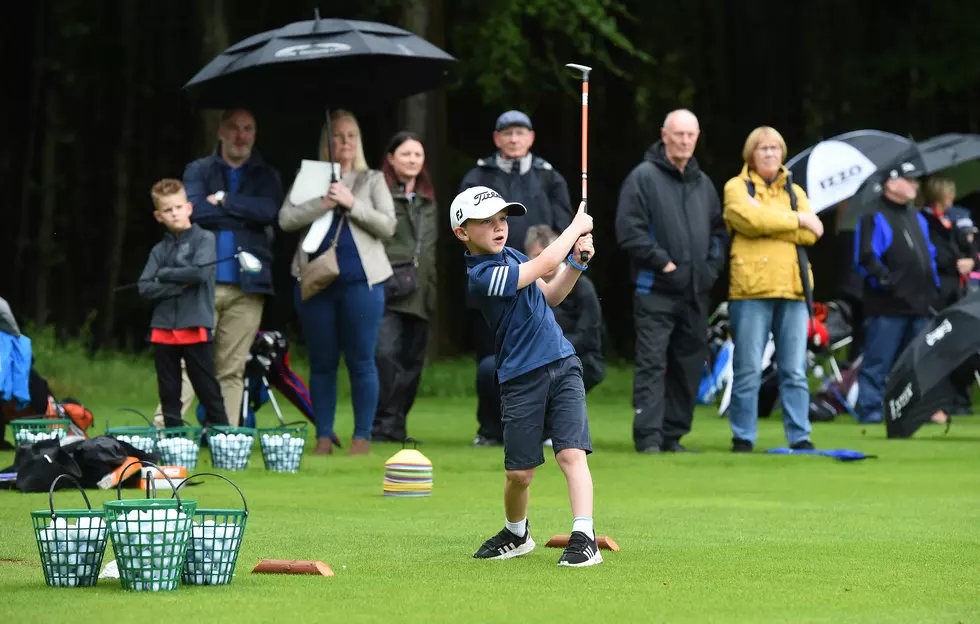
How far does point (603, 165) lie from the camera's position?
2452 cm

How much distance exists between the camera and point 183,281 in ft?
36.1

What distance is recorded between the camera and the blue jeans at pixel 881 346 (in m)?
15.0

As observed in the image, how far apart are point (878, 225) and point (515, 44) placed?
17.5ft

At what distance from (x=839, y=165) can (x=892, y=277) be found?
138 cm

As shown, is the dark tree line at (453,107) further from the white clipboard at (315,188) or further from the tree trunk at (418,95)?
the white clipboard at (315,188)

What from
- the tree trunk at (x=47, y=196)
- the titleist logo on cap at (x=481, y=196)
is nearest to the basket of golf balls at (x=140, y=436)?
the titleist logo on cap at (x=481, y=196)

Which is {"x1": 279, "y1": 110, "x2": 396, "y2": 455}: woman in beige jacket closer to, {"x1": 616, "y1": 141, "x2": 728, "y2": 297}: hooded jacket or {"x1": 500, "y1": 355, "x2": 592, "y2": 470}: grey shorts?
{"x1": 616, "y1": 141, "x2": 728, "y2": 297}: hooded jacket

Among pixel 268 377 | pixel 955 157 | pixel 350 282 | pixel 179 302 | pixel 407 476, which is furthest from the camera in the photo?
pixel 955 157

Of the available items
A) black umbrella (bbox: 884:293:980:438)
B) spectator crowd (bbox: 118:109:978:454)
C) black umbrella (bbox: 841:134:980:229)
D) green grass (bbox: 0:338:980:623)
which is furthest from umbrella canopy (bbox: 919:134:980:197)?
spectator crowd (bbox: 118:109:978:454)

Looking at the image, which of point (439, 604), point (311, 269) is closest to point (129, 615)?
point (439, 604)

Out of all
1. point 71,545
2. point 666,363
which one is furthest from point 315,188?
point 71,545

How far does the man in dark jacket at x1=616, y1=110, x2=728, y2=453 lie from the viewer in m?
11.8

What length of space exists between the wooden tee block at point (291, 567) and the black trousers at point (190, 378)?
5.02 meters

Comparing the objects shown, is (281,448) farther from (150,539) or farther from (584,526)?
(150,539)
